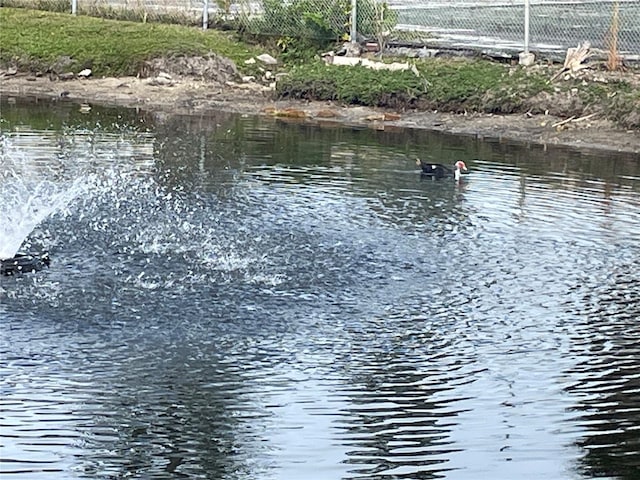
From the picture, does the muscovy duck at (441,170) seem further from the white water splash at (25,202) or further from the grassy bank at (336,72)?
the grassy bank at (336,72)

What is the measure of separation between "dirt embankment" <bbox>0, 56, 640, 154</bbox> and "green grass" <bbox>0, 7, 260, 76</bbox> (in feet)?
1.51

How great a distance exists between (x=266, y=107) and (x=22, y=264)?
1379cm

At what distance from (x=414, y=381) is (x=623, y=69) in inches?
629

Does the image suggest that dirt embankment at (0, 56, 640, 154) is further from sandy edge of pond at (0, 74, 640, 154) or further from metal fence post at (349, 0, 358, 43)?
metal fence post at (349, 0, 358, 43)

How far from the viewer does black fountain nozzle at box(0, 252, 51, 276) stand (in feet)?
38.7

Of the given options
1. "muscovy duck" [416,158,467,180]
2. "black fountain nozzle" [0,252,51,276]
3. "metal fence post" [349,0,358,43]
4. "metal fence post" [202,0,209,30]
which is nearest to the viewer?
"black fountain nozzle" [0,252,51,276]

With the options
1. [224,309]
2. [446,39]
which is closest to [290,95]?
[446,39]

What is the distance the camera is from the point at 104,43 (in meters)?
28.7

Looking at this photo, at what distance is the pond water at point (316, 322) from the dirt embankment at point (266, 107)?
3.72 m

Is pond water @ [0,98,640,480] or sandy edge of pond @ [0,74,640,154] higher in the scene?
sandy edge of pond @ [0,74,640,154]

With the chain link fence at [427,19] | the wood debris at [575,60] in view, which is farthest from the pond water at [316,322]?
the chain link fence at [427,19]

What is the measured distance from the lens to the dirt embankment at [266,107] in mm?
22250

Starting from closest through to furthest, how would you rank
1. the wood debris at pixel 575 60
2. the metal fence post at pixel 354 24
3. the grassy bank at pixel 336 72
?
the grassy bank at pixel 336 72 → the wood debris at pixel 575 60 → the metal fence post at pixel 354 24

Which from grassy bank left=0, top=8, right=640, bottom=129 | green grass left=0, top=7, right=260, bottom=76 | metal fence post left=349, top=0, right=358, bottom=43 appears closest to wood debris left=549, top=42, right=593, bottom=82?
grassy bank left=0, top=8, right=640, bottom=129
